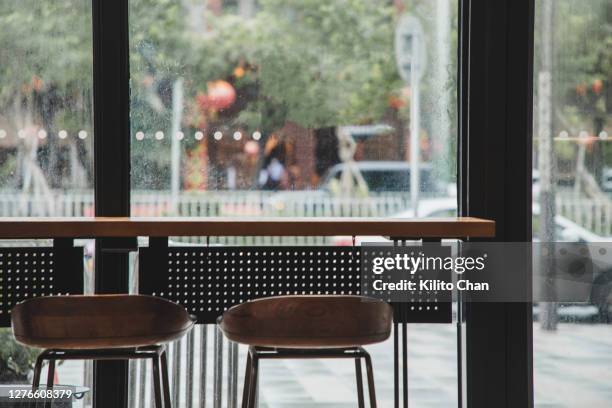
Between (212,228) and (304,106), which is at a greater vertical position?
(304,106)

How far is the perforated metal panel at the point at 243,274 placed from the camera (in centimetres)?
341

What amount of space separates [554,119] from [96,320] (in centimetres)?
235

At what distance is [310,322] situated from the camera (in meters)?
2.56

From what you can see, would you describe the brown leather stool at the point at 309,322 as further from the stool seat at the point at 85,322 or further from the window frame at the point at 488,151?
the window frame at the point at 488,151

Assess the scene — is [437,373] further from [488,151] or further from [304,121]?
[304,121]

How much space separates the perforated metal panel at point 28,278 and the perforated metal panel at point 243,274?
0.38 meters

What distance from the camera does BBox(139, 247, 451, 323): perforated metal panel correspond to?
134 inches

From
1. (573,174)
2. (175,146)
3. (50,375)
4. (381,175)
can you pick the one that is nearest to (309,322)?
(50,375)

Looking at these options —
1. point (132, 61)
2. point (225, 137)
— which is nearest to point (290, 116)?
point (225, 137)

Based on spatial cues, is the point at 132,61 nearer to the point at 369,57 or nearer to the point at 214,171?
the point at 214,171

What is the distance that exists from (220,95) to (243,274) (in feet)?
3.01

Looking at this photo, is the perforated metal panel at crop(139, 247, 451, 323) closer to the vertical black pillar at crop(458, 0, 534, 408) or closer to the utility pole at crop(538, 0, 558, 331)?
the vertical black pillar at crop(458, 0, 534, 408)

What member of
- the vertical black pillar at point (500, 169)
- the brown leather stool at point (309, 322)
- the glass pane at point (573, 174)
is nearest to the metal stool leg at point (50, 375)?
the brown leather stool at point (309, 322)

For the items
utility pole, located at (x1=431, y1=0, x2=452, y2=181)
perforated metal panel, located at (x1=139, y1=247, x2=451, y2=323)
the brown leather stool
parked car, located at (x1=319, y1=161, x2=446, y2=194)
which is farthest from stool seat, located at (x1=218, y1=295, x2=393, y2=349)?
utility pole, located at (x1=431, y1=0, x2=452, y2=181)
